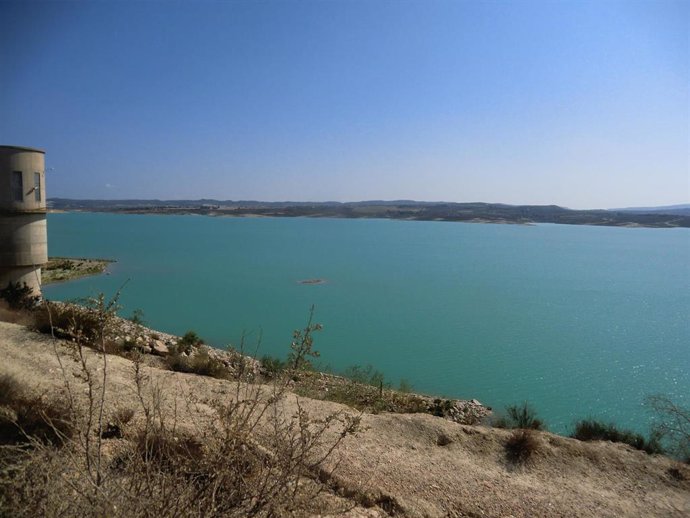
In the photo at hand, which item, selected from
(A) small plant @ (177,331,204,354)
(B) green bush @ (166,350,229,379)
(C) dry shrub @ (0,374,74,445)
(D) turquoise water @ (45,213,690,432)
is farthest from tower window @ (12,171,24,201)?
(C) dry shrub @ (0,374,74,445)

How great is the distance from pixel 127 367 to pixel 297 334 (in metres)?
5.63

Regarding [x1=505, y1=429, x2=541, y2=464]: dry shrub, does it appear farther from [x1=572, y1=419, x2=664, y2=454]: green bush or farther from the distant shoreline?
the distant shoreline

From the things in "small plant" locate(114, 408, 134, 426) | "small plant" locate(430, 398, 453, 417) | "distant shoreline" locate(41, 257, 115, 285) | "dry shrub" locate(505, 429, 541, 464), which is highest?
"small plant" locate(114, 408, 134, 426)

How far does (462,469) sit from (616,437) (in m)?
3.38

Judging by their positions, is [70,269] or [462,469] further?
[70,269]

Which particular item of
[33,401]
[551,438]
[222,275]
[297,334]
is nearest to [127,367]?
[33,401]

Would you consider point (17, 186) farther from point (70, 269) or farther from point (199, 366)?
point (70, 269)

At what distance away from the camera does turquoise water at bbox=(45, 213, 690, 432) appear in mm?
12391

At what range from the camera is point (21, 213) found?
12469mm

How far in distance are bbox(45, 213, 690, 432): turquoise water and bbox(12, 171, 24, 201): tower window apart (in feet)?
21.5

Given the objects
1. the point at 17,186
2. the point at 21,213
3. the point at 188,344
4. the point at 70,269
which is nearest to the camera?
the point at 188,344

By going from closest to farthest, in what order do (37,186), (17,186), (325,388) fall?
1. (325,388)
2. (17,186)
3. (37,186)

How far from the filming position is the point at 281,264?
118 ft

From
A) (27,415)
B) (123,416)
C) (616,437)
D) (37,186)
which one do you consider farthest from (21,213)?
(616,437)
